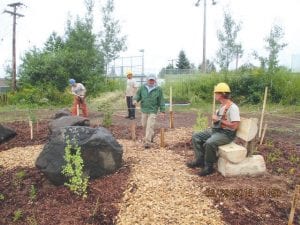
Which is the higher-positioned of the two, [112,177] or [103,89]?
[103,89]

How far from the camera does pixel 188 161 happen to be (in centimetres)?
572

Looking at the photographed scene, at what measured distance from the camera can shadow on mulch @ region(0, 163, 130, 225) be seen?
409 cm

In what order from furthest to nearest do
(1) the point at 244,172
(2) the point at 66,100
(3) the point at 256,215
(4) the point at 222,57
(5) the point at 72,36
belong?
(4) the point at 222,57
(5) the point at 72,36
(2) the point at 66,100
(1) the point at 244,172
(3) the point at 256,215

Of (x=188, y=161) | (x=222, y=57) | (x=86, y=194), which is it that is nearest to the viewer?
(x=86, y=194)

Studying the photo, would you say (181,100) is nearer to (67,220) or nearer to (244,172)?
(244,172)

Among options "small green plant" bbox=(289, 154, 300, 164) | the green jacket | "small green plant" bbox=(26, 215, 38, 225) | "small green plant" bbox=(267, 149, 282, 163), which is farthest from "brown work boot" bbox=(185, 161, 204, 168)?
"small green plant" bbox=(26, 215, 38, 225)

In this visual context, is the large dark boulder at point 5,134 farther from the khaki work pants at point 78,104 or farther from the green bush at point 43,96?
the green bush at point 43,96

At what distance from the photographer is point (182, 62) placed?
44469mm

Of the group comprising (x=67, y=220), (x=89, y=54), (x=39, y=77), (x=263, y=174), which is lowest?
(x=67, y=220)

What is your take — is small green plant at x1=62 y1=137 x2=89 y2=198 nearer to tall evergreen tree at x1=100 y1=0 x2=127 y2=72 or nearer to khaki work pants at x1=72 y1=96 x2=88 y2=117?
khaki work pants at x1=72 y1=96 x2=88 y2=117

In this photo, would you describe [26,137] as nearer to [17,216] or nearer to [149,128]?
[149,128]

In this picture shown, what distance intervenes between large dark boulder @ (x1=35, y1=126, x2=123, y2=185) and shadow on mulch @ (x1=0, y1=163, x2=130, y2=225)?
0.14 m

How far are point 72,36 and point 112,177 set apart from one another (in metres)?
16.5

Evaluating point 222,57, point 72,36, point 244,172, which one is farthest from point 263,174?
point 222,57
